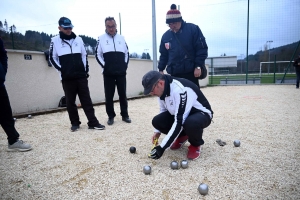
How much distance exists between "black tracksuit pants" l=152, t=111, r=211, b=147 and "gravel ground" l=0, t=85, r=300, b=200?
330 millimetres

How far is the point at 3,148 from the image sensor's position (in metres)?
3.37

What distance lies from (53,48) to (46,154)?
204cm

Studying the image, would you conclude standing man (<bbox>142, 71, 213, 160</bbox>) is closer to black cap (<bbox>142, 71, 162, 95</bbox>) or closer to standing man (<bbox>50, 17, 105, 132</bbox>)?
black cap (<bbox>142, 71, 162, 95</bbox>)

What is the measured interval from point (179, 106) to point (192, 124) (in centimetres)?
30

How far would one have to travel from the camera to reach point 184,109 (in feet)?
7.95

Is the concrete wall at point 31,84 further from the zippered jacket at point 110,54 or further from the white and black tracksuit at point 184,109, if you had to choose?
the white and black tracksuit at point 184,109

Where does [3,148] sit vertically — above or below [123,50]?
below

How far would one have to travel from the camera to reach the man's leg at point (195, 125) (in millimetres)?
2533

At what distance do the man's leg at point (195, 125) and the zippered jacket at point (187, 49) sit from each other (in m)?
1.07

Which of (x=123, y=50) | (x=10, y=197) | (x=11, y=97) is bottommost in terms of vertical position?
(x=10, y=197)

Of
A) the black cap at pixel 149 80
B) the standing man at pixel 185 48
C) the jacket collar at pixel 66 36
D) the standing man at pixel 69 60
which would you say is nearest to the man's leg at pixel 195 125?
the black cap at pixel 149 80

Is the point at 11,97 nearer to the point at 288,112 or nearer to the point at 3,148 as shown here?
the point at 3,148

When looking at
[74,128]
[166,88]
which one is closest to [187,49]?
[166,88]

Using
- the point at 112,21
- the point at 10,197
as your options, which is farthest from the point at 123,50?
the point at 10,197
